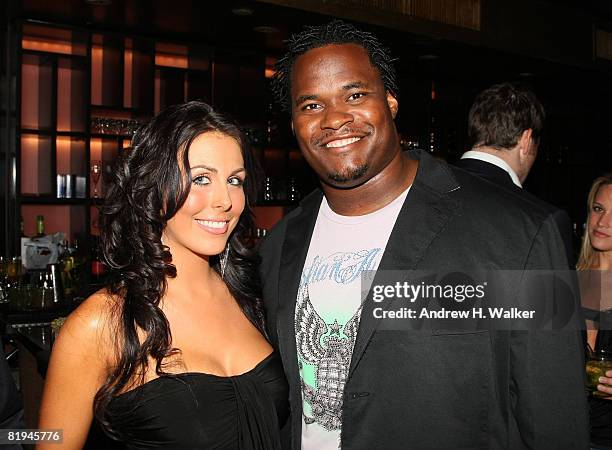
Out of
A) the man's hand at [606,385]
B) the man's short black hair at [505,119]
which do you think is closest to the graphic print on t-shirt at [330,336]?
the man's hand at [606,385]

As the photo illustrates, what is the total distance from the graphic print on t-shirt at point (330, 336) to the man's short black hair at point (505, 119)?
166 centimetres

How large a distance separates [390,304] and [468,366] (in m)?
0.25

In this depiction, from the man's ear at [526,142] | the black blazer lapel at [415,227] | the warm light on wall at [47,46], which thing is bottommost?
the black blazer lapel at [415,227]

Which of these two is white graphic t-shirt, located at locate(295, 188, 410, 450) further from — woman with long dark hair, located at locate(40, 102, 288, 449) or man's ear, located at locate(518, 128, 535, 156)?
man's ear, located at locate(518, 128, 535, 156)

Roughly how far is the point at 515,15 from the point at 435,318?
17.0 feet

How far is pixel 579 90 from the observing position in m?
8.18

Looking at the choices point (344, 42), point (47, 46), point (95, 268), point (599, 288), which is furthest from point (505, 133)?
point (47, 46)

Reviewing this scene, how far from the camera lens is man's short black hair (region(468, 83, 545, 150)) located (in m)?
3.18

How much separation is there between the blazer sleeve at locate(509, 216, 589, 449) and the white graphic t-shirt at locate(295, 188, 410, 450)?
0.42 m

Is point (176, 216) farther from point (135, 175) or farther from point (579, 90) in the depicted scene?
point (579, 90)

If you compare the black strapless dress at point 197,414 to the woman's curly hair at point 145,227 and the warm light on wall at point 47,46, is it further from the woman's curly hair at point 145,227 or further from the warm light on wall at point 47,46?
the warm light on wall at point 47,46

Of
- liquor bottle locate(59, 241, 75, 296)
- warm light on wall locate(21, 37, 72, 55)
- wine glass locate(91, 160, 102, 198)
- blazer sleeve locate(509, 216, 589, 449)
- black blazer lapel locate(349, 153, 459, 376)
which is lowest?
blazer sleeve locate(509, 216, 589, 449)

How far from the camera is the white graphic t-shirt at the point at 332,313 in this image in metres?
1.74

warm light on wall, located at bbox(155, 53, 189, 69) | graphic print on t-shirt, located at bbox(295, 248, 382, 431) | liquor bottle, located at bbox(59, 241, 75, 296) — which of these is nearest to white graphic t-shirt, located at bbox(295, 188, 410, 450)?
graphic print on t-shirt, located at bbox(295, 248, 382, 431)
